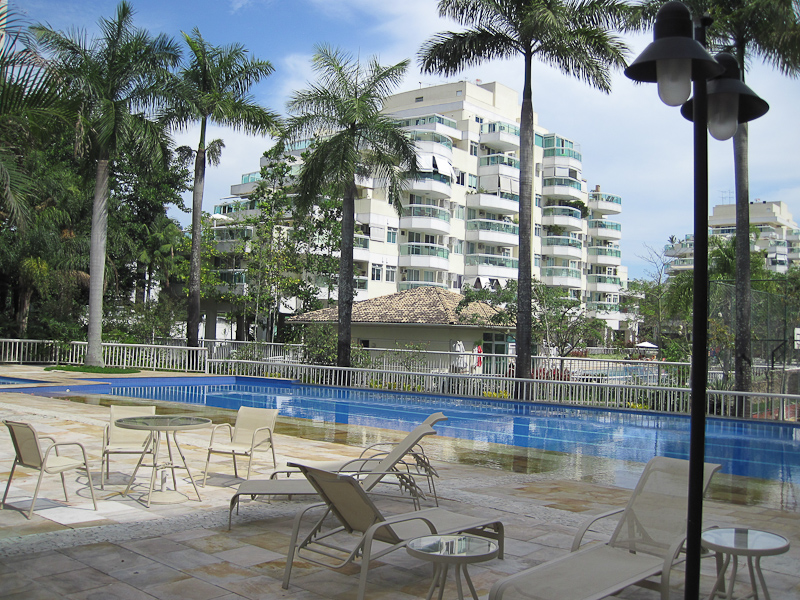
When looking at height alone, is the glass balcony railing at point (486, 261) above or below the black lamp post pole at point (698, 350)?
above

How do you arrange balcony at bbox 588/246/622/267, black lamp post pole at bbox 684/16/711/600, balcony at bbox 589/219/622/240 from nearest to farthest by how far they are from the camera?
black lamp post pole at bbox 684/16/711/600, balcony at bbox 588/246/622/267, balcony at bbox 589/219/622/240

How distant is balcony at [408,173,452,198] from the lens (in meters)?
55.6

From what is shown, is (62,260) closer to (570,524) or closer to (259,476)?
(259,476)

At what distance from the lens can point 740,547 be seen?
440 centimetres

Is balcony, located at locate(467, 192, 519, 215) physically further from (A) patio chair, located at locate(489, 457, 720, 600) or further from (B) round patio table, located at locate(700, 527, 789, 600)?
(B) round patio table, located at locate(700, 527, 789, 600)

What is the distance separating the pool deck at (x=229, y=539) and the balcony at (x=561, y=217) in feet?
206

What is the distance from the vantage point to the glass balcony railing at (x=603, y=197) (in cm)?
8025

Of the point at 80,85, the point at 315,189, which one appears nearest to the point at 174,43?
the point at 80,85

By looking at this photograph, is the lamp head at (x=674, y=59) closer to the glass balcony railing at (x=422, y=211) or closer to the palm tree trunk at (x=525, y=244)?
the palm tree trunk at (x=525, y=244)

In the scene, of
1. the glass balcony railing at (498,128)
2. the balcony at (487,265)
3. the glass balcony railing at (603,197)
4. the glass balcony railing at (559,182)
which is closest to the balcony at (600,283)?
the glass balcony railing at (603,197)

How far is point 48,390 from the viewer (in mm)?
20266

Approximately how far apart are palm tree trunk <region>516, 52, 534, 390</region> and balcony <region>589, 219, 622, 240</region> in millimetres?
58499

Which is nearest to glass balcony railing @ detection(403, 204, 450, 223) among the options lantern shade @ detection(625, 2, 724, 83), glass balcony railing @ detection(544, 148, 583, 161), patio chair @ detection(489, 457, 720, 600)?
glass balcony railing @ detection(544, 148, 583, 161)

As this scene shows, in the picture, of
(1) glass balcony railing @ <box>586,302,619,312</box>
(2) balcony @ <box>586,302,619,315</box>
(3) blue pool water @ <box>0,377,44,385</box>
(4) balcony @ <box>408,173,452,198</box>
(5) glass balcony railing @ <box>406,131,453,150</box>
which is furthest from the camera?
(1) glass balcony railing @ <box>586,302,619,312</box>
